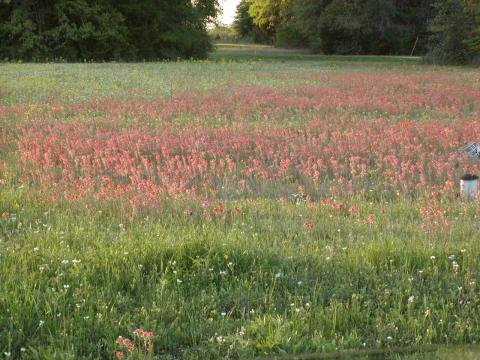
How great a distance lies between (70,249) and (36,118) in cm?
1007

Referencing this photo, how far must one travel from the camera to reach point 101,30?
159 ft

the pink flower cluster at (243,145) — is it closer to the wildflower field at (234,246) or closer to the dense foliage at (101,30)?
the wildflower field at (234,246)

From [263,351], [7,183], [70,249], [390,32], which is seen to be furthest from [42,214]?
[390,32]

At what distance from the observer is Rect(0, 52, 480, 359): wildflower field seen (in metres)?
3.90

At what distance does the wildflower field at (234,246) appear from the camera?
3900 millimetres

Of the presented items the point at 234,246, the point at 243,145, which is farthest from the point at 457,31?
the point at 234,246

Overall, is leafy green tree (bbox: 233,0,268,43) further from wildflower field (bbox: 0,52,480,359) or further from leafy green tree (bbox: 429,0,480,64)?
wildflower field (bbox: 0,52,480,359)

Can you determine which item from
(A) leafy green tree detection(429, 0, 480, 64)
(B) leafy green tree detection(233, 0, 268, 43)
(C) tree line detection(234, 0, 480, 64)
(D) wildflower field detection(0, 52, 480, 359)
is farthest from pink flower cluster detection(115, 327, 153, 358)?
(B) leafy green tree detection(233, 0, 268, 43)

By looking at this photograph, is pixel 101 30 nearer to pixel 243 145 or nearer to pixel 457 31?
pixel 457 31

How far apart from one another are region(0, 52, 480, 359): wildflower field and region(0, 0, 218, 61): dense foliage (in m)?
36.3

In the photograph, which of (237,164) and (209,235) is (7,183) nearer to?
(237,164)

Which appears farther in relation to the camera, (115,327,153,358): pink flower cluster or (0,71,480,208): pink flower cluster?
(0,71,480,208): pink flower cluster

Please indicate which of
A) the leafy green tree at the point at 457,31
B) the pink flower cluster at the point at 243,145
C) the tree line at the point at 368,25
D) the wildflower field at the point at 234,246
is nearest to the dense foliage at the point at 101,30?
the tree line at the point at 368,25

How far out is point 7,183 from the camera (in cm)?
848
